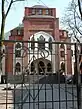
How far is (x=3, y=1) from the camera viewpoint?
18281 mm

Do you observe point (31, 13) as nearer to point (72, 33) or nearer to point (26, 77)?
point (72, 33)

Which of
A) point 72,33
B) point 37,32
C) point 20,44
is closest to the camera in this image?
point 20,44

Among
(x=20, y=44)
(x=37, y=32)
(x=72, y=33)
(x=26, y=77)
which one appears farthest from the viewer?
(x=37, y=32)

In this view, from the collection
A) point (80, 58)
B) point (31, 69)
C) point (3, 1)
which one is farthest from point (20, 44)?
point (3, 1)

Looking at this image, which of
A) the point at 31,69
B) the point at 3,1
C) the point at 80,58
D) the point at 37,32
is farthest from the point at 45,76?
the point at 37,32

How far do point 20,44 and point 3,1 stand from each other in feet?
39.4

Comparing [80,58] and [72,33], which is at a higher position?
→ [72,33]

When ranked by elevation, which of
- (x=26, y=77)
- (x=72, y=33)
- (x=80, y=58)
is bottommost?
(x=26, y=77)

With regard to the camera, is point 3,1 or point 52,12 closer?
point 3,1

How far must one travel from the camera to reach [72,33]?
91.3 ft

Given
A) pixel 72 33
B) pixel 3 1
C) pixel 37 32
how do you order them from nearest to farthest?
pixel 3 1
pixel 72 33
pixel 37 32

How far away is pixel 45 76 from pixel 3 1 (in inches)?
474

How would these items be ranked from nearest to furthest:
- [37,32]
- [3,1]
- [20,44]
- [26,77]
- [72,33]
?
1. [20,44]
2. [26,77]
3. [3,1]
4. [72,33]
5. [37,32]

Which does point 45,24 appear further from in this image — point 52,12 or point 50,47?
point 50,47
